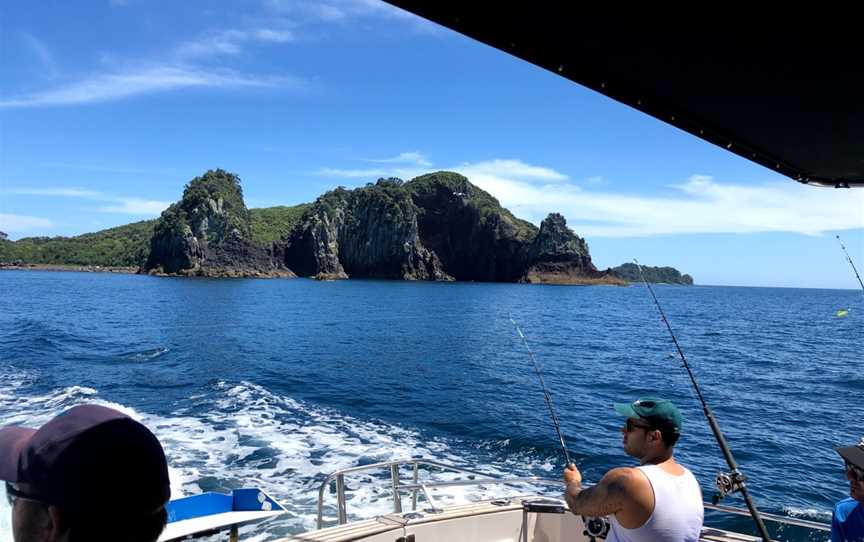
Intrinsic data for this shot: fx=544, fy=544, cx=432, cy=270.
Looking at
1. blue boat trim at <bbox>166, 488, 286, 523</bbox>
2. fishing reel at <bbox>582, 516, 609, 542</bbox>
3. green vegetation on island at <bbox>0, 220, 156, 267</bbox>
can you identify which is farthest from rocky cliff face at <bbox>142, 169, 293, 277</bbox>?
fishing reel at <bbox>582, 516, 609, 542</bbox>

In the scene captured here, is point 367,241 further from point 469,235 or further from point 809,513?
point 809,513

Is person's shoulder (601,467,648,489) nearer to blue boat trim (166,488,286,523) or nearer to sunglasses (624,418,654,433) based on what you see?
sunglasses (624,418,654,433)

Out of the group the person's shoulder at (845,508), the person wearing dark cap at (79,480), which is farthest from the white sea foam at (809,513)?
the person wearing dark cap at (79,480)

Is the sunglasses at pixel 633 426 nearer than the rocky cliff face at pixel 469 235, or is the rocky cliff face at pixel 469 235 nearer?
the sunglasses at pixel 633 426

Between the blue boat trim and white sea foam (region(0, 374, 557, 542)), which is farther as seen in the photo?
white sea foam (region(0, 374, 557, 542))

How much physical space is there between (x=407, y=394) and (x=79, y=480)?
2017cm

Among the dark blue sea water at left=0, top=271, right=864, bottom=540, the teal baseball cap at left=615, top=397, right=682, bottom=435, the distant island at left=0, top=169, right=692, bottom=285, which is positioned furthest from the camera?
the distant island at left=0, top=169, right=692, bottom=285

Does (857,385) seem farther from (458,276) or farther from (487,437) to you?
(458,276)

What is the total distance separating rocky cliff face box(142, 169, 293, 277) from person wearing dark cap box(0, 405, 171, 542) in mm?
142626

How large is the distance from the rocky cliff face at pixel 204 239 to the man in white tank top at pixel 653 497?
141740mm

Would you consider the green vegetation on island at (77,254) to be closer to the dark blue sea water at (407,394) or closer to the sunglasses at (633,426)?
the dark blue sea water at (407,394)

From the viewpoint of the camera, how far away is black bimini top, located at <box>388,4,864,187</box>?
229 centimetres

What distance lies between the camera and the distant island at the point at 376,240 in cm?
13650

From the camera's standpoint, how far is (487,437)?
49.8 feet
